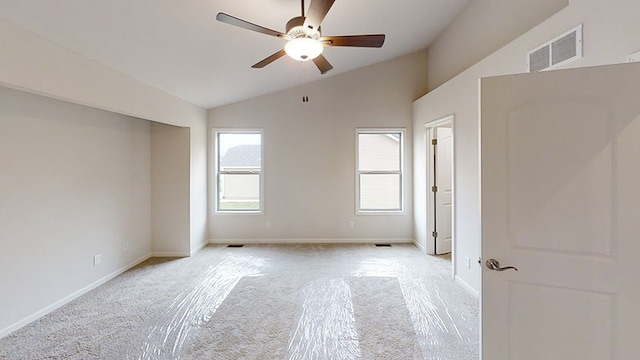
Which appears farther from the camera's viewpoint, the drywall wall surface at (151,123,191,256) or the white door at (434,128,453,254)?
the white door at (434,128,453,254)

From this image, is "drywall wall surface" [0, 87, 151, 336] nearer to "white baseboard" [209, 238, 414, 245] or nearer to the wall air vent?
"white baseboard" [209, 238, 414, 245]

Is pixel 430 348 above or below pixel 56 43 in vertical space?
below

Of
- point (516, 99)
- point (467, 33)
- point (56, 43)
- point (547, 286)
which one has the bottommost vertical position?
point (547, 286)

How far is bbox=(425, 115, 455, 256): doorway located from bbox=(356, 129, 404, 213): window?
0.75 meters

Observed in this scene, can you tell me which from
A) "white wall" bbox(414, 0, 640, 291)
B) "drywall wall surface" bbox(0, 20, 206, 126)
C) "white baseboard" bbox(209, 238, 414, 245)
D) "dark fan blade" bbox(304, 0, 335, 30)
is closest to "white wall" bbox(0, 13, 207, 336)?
"drywall wall surface" bbox(0, 20, 206, 126)

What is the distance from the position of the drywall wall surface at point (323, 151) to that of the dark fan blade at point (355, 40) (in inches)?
118

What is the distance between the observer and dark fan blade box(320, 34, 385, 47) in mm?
2226

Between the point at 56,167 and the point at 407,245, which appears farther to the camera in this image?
the point at 407,245

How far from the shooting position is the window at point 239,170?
5410 mm

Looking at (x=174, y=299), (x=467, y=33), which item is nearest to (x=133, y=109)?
(x=174, y=299)

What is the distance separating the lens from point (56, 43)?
7.38ft

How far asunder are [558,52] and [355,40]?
5.18 ft

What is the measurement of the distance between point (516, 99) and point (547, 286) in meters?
0.97

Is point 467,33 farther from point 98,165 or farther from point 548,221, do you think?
point 98,165
